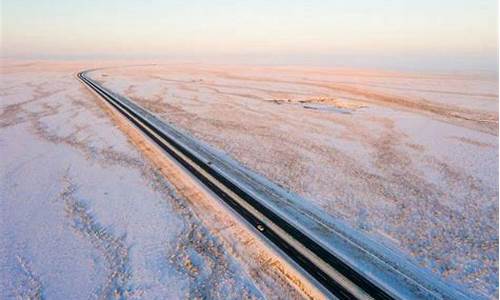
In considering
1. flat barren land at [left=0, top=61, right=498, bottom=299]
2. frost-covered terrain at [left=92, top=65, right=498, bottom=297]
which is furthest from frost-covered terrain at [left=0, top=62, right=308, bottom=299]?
frost-covered terrain at [left=92, top=65, right=498, bottom=297]

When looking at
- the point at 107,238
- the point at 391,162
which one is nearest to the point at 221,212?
the point at 107,238

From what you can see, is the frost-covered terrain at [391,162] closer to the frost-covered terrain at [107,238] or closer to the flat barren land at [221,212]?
the flat barren land at [221,212]

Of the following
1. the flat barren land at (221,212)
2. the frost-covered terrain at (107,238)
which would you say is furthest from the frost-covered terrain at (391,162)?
the frost-covered terrain at (107,238)

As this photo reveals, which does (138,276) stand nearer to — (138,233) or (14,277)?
(138,233)

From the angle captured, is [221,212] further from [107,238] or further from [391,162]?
[391,162]

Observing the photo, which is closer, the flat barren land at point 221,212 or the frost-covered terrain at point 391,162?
the flat barren land at point 221,212

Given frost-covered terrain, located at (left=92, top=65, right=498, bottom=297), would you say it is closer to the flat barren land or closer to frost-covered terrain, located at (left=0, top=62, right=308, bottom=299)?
the flat barren land
